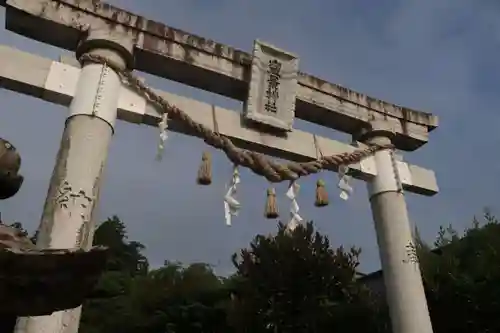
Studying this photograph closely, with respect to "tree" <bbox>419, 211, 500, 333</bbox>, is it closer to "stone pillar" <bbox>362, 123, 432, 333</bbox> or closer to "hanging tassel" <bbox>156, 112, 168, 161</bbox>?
"stone pillar" <bbox>362, 123, 432, 333</bbox>

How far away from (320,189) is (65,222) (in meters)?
3.29

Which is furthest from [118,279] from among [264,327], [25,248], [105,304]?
[25,248]

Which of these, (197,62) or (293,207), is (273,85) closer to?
(197,62)

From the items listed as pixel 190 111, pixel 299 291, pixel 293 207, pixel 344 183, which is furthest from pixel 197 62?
pixel 299 291

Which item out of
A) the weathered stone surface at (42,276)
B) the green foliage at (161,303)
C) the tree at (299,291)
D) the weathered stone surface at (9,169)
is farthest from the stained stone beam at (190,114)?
the green foliage at (161,303)

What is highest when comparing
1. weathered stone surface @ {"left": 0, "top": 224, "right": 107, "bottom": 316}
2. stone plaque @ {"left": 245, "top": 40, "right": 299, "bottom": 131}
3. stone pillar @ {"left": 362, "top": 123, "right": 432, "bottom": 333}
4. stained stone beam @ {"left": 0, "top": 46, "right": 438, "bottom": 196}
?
stone plaque @ {"left": 245, "top": 40, "right": 299, "bottom": 131}

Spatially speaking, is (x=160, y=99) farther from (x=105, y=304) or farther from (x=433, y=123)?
(x=105, y=304)

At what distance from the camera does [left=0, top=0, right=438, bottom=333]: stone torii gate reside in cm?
495

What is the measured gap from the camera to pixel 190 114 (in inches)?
244

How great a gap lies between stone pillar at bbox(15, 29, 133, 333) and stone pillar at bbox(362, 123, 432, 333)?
3.64m

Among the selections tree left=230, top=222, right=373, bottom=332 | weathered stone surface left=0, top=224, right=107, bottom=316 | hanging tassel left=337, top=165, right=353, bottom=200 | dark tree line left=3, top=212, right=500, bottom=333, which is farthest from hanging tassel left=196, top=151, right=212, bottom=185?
dark tree line left=3, top=212, right=500, bottom=333

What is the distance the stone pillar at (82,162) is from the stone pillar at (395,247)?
3.64m

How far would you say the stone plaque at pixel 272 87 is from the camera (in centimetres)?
660

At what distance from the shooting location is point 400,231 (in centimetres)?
666
